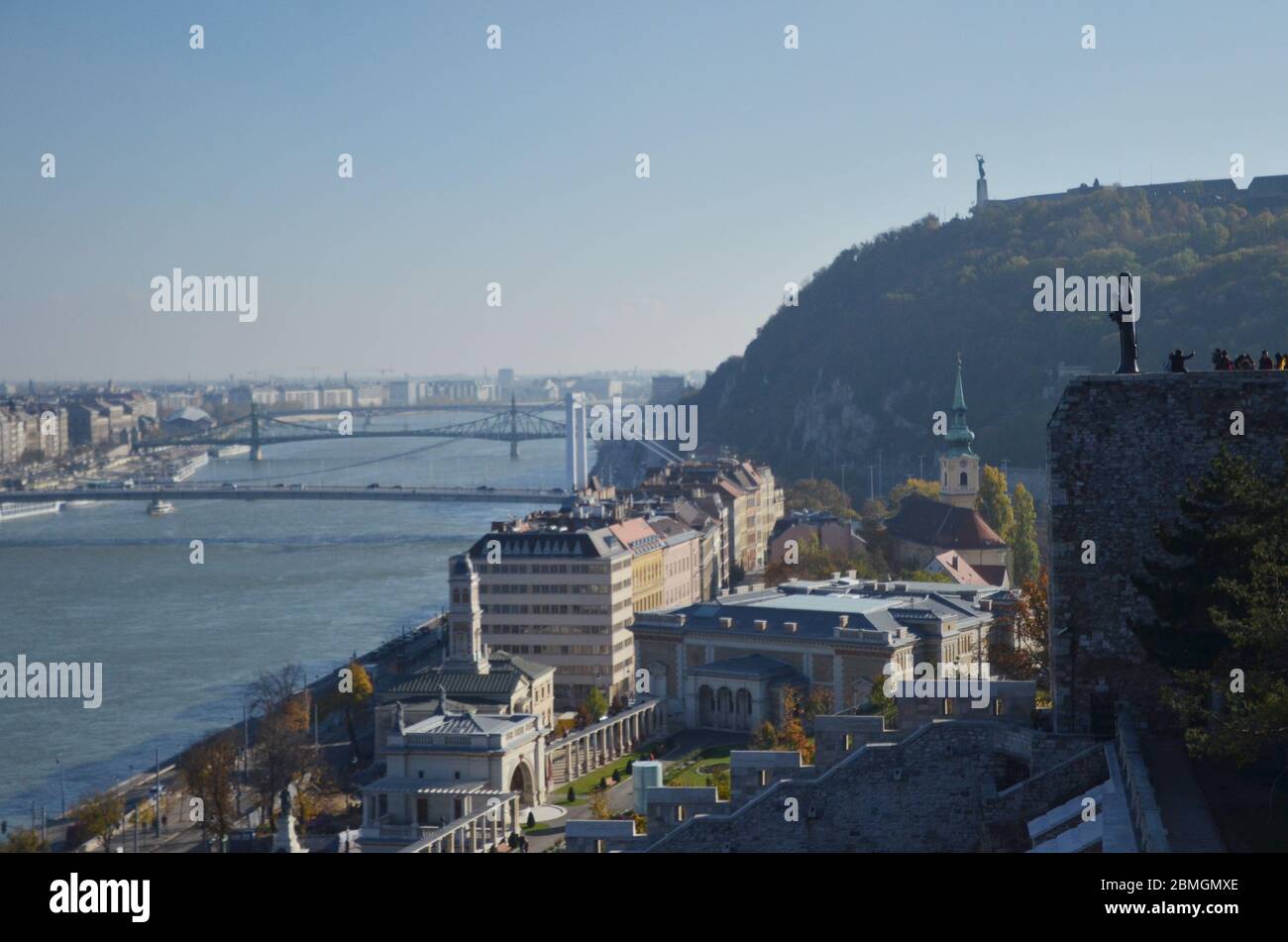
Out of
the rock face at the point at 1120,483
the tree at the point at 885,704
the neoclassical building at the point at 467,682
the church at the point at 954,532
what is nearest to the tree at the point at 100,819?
the neoclassical building at the point at 467,682

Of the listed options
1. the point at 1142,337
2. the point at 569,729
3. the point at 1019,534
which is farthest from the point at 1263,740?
the point at 1142,337

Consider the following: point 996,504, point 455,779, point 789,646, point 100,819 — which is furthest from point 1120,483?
point 996,504

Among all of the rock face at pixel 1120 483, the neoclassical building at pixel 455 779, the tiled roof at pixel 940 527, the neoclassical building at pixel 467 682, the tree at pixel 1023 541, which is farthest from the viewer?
the tiled roof at pixel 940 527

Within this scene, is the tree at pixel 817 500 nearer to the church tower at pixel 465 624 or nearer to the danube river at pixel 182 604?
the danube river at pixel 182 604

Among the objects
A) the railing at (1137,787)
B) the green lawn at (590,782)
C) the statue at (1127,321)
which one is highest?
the statue at (1127,321)

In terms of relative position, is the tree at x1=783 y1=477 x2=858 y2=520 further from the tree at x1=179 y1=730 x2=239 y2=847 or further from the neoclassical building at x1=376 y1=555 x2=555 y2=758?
the tree at x1=179 y1=730 x2=239 y2=847

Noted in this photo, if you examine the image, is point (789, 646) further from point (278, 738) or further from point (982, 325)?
point (982, 325)

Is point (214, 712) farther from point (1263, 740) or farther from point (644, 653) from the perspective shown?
point (1263, 740)
